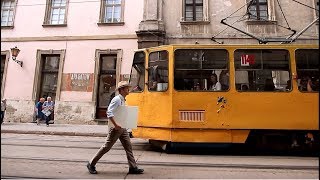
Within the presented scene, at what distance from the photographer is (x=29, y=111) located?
16.5 metres

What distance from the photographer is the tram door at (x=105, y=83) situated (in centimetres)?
1606

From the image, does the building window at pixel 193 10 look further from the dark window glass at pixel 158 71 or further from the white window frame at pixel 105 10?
the dark window glass at pixel 158 71

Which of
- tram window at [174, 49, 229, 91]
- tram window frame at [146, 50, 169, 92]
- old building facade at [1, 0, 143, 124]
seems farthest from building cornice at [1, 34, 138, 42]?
tram window at [174, 49, 229, 91]

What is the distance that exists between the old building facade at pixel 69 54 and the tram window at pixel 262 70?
9.20 metres

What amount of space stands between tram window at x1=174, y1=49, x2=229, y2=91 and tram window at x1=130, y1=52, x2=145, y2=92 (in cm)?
97

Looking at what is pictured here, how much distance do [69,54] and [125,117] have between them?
487 inches

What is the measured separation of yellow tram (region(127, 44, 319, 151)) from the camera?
7.30 m

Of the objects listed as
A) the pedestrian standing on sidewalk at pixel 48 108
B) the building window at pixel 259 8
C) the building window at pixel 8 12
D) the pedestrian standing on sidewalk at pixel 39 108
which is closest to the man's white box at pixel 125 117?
the pedestrian standing on sidewalk at pixel 48 108

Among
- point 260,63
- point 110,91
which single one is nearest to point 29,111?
point 110,91

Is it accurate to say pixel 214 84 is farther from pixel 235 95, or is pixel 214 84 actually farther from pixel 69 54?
pixel 69 54

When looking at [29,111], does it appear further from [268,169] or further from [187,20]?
[268,169]

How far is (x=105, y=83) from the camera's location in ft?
53.4

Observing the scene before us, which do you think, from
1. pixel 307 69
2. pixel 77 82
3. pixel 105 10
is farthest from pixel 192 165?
pixel 105 10

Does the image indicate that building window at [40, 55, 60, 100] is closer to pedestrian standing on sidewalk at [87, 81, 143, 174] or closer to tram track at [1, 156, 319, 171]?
tram track at [1, 156, 319, 171]
